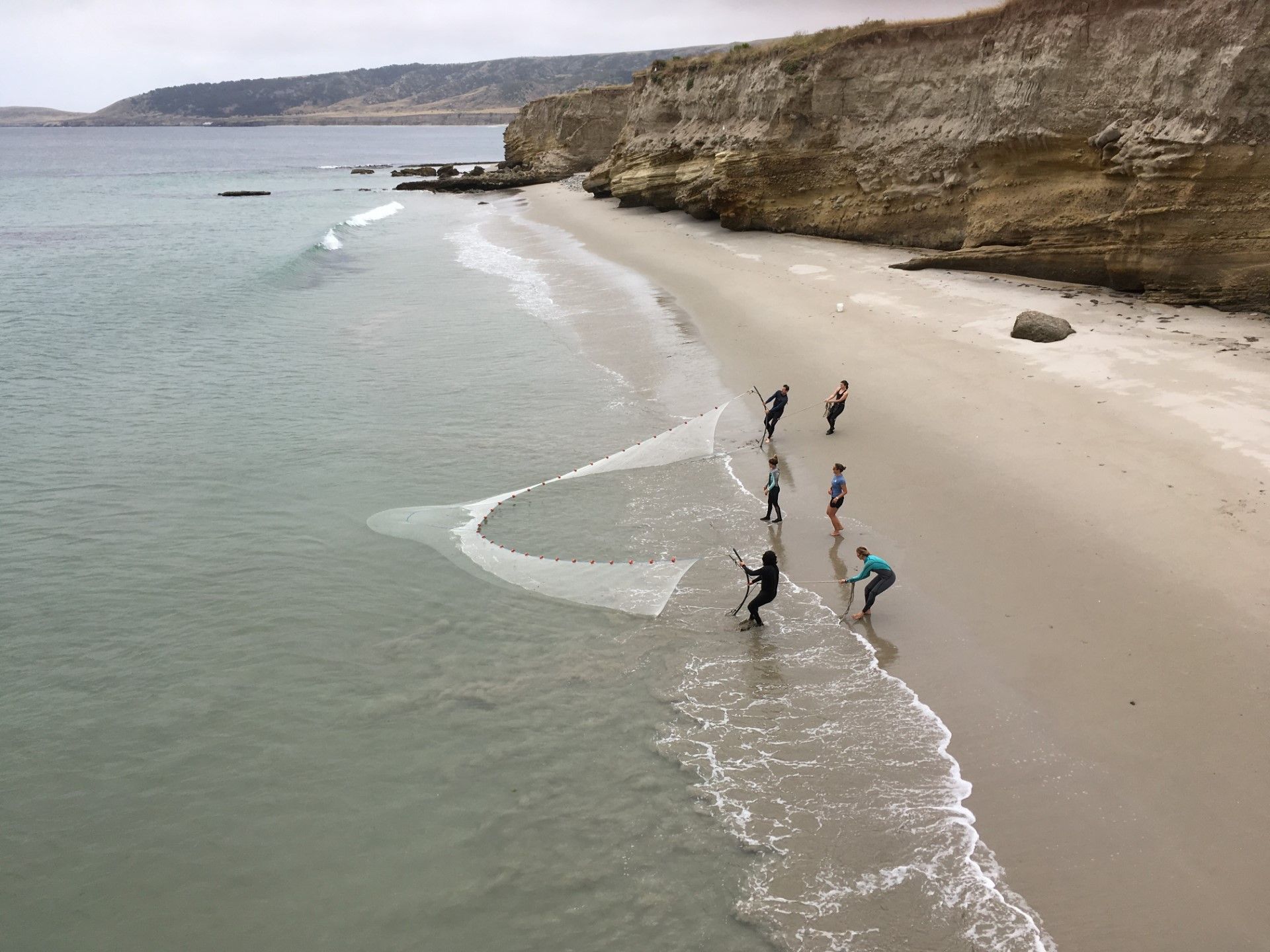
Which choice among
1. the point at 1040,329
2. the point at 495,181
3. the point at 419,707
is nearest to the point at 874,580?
the point at 419,707

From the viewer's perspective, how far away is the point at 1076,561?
9.73 m

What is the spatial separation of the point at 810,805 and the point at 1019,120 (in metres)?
20.3

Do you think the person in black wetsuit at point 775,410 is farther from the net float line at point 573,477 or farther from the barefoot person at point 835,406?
the net float line at point 573,477

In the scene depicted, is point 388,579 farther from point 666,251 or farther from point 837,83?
point 837,83

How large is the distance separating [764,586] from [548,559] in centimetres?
287

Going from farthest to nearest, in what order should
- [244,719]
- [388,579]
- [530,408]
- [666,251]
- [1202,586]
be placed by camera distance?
[666,251], [530,408], [388,579], [1202,586], [244,719]

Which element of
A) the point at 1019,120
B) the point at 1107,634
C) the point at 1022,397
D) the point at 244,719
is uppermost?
the point at 1019,120

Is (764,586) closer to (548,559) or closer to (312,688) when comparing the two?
(548,559)

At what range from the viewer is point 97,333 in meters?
22.5

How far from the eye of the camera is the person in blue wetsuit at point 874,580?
8.92 m

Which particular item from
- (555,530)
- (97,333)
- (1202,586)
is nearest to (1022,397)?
(1202,586)

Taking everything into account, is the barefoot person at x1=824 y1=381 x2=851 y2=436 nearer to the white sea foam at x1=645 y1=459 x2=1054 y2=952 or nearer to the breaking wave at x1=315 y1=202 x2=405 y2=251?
the white sea foam at x1=645 y1=459 x2=1054 y2=952

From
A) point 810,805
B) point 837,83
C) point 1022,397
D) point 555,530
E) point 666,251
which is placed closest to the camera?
point 810,805

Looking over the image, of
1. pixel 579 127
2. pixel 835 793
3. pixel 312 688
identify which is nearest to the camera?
pixel 835 793
